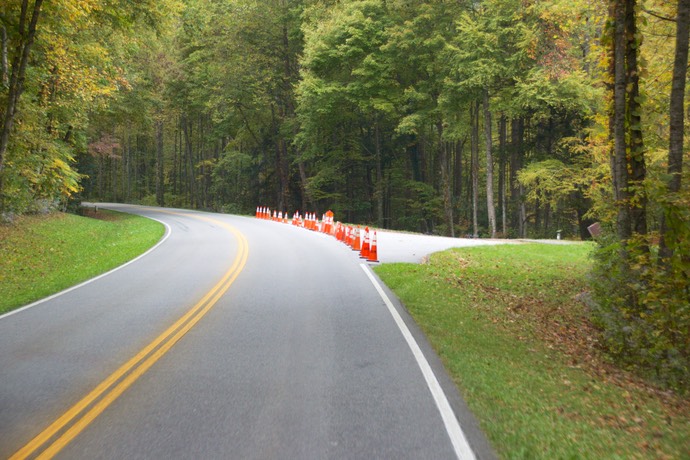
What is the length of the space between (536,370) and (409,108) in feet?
89.4

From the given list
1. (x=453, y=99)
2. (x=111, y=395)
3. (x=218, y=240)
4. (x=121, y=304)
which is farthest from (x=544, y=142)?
(x=111, y=395)

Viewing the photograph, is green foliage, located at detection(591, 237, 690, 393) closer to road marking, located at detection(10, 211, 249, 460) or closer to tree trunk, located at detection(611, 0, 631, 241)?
tree trunk, located at detection(611, 0, 631, 241)

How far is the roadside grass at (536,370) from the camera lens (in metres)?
4.08

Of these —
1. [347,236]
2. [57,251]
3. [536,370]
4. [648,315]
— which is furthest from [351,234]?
[536,370]

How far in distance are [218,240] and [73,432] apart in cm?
1632

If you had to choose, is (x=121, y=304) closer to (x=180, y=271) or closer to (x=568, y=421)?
(x=180, y=271)

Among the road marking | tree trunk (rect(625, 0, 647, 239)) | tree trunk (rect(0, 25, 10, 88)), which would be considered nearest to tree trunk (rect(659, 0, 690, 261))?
tree trunk (rect(625, 0, 647, 239))

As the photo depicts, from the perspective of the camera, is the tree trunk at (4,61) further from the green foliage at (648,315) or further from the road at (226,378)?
the green foliage at (648,315)

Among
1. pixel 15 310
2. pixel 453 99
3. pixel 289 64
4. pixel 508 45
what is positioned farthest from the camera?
pixel 289 64

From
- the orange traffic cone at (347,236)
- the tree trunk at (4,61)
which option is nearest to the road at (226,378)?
the tree trunk at (4,61)

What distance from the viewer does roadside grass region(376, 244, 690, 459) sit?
4.08 meters

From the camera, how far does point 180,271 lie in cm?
1316

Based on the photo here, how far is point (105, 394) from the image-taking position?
16.4 feet

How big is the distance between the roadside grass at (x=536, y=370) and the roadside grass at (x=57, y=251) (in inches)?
326
